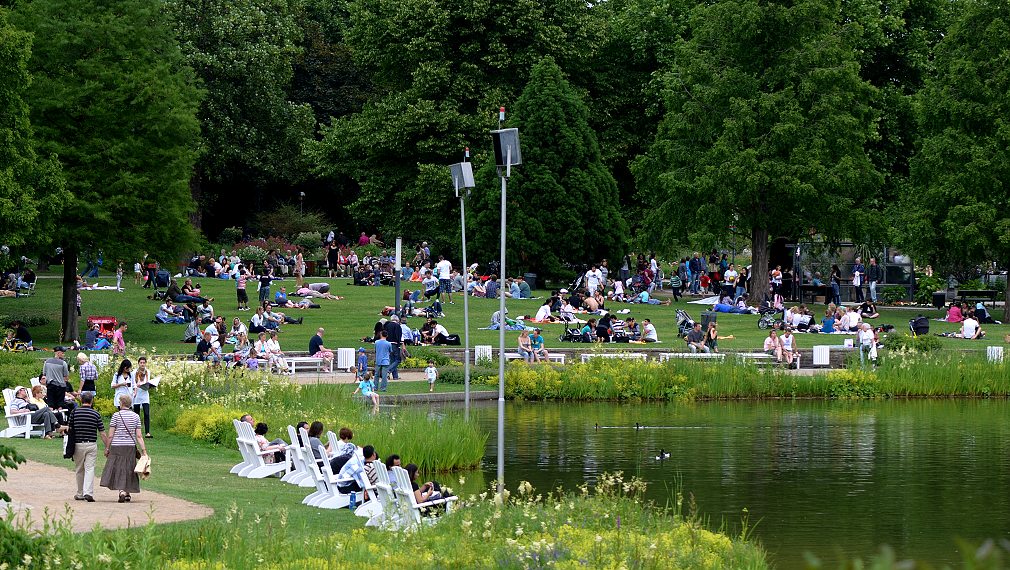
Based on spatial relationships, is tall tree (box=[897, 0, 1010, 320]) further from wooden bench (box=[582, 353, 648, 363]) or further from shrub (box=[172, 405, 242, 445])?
shrub (box=[172, 405, 242, 445])

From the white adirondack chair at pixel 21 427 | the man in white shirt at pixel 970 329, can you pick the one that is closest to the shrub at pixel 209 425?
the white adirondack chair at pixel 21 427

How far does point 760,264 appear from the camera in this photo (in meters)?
51.8

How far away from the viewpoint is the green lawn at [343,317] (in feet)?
131

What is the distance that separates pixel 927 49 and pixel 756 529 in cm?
4430

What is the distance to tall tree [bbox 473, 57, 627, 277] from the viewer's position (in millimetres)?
53094

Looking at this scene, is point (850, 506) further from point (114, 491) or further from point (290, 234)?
point (290, 234)

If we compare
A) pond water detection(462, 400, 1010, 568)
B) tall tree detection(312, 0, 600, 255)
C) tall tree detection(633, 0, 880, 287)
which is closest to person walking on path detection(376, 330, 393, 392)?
pond water detection(462, 400, 1010, 568)

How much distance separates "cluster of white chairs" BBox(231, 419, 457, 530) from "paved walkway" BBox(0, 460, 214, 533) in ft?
6.27

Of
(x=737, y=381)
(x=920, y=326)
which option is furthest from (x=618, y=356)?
(x=920, y=326)

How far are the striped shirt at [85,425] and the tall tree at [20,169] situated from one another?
19803 mm

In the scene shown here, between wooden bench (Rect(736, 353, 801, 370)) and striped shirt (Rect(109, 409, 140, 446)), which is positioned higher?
wooden bench (Rect(736, 353, 801, 370))

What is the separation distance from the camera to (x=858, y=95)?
172ft

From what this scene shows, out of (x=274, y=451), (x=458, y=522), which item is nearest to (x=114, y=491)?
(x=274, y=451)

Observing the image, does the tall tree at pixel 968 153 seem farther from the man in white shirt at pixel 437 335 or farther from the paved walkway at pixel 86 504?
the paved walkway at pixel 86 504
